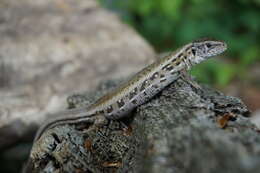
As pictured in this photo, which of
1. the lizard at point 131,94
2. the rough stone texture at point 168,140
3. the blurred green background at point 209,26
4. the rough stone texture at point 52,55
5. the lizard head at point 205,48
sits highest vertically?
the blurred green background at point 209,26

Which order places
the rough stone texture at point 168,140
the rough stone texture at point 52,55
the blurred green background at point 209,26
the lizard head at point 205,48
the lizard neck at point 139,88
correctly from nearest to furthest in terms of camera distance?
Result: the rough stone texture at point 168,140
the lizard neck at point 139,88
the lizard head at point 205,48
the rough stone texture at point 52,55
the blurred green background at point 209,26

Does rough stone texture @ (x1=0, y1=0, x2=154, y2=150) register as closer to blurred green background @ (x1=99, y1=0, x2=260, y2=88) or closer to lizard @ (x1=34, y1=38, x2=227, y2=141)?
lizard @ (x1=34, y1=38, x2=227, y2=141)

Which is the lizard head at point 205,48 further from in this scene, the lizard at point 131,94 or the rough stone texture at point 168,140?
the rough stone texture at point 168,140

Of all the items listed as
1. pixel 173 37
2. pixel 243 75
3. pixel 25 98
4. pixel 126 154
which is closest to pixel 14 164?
pixel 25 98

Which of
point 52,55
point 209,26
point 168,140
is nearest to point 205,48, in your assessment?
point 168,140

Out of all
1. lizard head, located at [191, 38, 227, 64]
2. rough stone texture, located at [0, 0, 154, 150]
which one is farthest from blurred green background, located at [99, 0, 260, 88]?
lizard head, located at [191, 38, 227, 64]

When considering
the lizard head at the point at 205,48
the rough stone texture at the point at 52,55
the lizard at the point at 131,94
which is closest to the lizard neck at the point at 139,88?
the lizard at the point at 131,94
